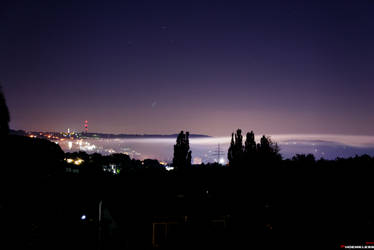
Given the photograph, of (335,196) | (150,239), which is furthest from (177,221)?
(335,196)

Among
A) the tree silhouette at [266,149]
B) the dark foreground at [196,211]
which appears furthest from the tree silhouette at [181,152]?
the dark foreground at [196,211]

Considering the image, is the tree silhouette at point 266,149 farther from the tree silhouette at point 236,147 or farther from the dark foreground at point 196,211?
the dark foreground at point 196,211

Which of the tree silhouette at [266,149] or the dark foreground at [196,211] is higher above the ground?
the tree silhouette at [266,149]

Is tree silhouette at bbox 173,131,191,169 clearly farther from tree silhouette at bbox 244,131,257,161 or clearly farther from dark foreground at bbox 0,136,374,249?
dark foreground at bbox 0,136,374,249

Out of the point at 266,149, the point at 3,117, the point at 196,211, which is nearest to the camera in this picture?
the point at 3,117

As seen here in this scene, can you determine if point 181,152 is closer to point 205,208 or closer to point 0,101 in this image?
point 205,208

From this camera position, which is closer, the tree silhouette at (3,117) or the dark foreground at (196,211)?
the tree silhouette at (3,117)

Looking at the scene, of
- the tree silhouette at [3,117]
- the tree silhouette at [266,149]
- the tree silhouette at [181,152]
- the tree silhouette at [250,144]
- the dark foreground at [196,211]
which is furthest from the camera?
the tree silhouette at [181,152]

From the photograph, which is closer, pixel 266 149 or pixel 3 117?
pixel 3 117

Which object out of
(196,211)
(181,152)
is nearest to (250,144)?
(181,152)

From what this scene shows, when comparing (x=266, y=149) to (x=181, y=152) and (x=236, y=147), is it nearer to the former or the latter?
(x=236, y=147)

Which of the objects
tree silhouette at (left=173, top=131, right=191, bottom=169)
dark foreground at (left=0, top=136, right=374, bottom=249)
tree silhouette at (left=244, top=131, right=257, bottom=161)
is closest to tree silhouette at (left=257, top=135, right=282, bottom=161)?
tree silhouette at (left=244, top=131, right=257, bottom=161)

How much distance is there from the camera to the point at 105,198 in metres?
16.6

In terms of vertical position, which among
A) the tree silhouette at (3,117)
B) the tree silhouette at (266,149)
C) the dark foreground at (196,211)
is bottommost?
the dark foreground at (196,211)
